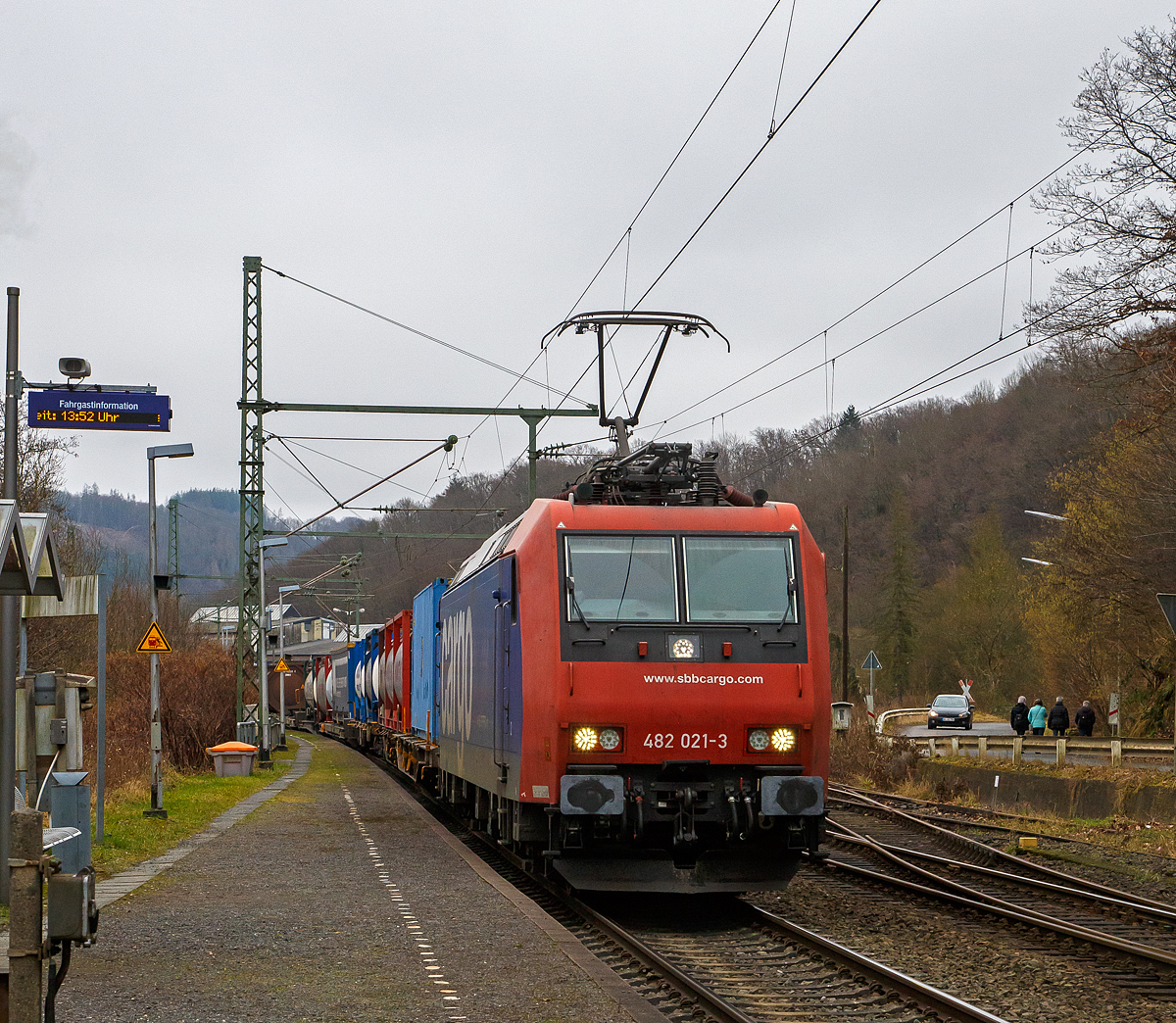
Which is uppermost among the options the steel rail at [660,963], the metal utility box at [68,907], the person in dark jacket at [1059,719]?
the metal utility box at [68,907]

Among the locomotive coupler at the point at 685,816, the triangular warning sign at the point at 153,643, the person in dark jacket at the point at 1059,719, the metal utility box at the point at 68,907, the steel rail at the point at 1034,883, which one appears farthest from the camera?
the person in dark jacket at the point at 1059,719

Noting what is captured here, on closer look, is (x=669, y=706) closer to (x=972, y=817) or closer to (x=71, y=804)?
(x=71, y=804)

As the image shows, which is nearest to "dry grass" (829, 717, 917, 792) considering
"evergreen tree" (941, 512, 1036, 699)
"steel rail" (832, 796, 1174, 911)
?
"steel rail" (832, 796, 1174, 911)

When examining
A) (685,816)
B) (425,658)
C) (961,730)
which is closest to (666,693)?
(685,816)

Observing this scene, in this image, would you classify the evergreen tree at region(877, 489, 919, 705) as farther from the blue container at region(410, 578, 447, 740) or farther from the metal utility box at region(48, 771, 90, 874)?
the metal utility box at region(48, 771, 90, 874)

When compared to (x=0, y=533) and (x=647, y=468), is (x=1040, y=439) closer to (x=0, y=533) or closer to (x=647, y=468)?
(x=647, y=468)

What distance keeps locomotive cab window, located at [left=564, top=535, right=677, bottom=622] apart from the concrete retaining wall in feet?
37.6

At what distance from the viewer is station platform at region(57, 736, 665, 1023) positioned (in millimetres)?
7445

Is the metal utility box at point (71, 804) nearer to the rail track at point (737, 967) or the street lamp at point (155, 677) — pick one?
the rail track at point (737, 967)

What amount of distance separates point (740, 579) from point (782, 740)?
50.4 inches

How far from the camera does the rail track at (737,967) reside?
7.48 m

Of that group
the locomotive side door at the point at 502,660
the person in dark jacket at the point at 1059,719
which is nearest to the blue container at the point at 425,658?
the locomotive side door at the point at 502,660

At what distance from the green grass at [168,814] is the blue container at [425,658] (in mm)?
3249

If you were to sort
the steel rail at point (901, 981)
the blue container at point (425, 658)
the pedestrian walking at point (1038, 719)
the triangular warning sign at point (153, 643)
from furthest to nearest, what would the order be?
the pedestrian walking at point (1038, 719) < the blue container at point (425, 658) < the triangular warning sign at point (153, 643) < the steel rail at point (901, 981)
